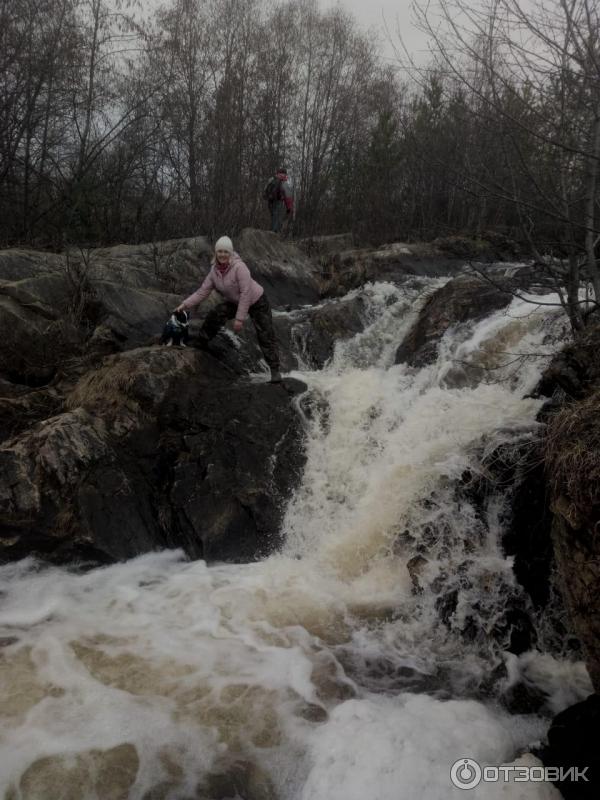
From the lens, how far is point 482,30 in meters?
3.61

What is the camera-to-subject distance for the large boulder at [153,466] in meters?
4.73

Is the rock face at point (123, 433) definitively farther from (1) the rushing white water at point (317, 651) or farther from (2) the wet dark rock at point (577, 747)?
(2) the wet dark rock at point (577, 747)

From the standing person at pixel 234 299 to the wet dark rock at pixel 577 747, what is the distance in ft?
14.8

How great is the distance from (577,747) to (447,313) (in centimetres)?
664

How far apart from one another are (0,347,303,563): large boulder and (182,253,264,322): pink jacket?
2.86 ft

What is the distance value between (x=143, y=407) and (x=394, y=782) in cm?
421

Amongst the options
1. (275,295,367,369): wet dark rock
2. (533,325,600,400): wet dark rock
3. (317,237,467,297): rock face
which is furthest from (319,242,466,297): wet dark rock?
(533,325,600,400): wet dark rock

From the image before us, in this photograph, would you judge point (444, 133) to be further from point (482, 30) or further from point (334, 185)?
point (334, 185)

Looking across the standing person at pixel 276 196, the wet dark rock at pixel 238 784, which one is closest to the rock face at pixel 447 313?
the wet dark rock at pixel 238 784

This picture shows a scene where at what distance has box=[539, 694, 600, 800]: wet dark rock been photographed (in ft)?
8.30

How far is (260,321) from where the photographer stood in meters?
6.48

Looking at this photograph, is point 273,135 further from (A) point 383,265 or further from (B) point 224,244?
(B) point 224,244

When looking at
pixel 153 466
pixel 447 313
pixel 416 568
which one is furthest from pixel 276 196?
pixel 416 568

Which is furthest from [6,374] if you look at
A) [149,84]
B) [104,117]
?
[149,84]
